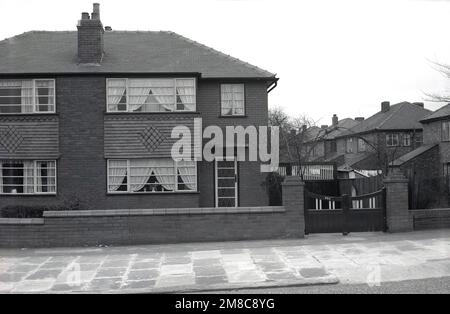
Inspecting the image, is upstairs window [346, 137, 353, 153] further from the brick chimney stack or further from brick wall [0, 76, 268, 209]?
the brick chimney stack

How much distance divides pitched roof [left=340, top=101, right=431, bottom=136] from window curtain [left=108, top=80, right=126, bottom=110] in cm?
3234

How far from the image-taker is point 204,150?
64.1ft

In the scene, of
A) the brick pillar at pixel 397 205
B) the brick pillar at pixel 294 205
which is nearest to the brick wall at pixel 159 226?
the brick pillar at pixel 294 205

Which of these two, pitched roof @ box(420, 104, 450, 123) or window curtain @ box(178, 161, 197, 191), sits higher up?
pitched roof @ box(420, 104, 450, 123)

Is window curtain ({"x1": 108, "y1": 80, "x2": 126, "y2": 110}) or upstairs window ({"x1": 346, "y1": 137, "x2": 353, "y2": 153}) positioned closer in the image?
window curtain ({"x1": 108, "y1": 80, "x2": 126, "y2": 110})

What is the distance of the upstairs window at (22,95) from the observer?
60.5 ft

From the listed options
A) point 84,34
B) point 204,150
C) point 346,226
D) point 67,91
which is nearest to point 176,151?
point 204,150

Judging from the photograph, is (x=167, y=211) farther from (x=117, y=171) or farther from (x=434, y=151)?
(x=434, y=151)

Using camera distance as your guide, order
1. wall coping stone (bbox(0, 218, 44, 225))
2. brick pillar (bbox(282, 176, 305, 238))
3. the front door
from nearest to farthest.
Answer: wall coping stone (bbox(0, 218, 44, 225))
brick pillar (bbox(282, 176, 305, 238))
the front door

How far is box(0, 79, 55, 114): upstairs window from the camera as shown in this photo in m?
18.4

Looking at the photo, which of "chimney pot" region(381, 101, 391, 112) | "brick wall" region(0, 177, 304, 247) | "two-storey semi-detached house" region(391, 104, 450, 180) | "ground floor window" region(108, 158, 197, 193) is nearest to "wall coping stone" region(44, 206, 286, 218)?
"brick wall" region(0, 177, 304, 247)

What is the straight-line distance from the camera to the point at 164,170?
738 inches

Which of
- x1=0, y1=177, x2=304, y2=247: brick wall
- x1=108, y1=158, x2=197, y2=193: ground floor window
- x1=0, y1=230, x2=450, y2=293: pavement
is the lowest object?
x1=0, y1=230, x2=450, y2=293: pavement

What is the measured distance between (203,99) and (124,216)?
881cm
